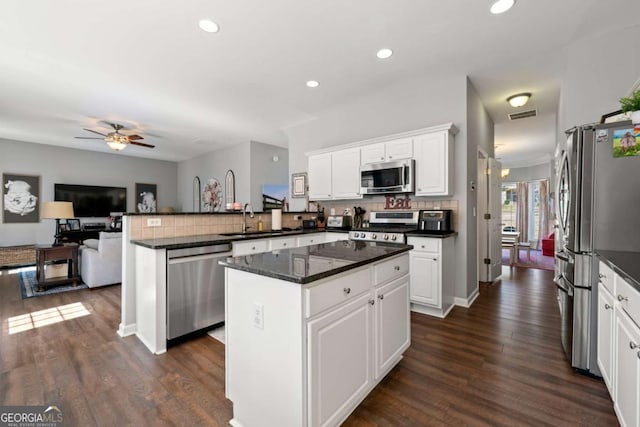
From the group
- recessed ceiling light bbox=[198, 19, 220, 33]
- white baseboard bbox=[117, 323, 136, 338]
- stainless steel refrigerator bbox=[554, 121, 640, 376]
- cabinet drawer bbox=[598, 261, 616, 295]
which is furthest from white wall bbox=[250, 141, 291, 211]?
cabinet drawer bbox=[598, 261, 616, 295]

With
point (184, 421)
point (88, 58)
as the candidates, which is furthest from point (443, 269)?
point (88, 58)

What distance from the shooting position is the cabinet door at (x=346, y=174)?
4.16 metres

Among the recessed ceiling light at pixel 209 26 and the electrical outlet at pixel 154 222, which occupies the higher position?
the recessed ceiling light at pixel 209 26

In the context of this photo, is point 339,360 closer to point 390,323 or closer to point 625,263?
point 390,323

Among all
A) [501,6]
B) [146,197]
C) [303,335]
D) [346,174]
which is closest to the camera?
[303,335]

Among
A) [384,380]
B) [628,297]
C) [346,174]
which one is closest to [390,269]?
[384,380]

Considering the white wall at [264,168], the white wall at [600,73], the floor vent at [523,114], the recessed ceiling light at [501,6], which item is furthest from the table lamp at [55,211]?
the floor vent at [523,114]

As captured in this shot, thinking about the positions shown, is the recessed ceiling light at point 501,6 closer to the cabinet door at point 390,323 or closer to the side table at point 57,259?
the cabinet door at point 390,323

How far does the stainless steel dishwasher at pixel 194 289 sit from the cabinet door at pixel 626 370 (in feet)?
9.26

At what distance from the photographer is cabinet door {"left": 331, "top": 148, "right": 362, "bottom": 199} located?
4.16 m

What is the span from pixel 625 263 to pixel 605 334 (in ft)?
1.72

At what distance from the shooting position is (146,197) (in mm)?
8719

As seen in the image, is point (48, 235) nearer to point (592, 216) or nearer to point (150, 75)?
point (150, 75)

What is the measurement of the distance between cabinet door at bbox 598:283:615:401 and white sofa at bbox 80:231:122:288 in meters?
5.53
